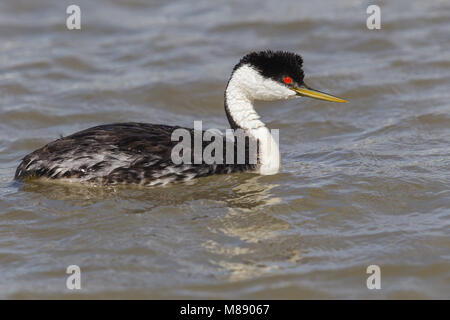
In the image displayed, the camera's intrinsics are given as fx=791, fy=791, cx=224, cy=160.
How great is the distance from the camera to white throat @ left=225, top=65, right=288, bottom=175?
28.8ft

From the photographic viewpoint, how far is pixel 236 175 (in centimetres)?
864

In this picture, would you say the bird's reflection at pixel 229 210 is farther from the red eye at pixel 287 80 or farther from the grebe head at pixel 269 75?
the red eye at pixel 287 80

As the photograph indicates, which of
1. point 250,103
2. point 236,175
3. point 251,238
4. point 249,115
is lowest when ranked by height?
point 251,238

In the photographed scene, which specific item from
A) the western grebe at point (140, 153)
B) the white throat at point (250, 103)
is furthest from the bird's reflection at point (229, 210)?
the white throat at point (250, 103)

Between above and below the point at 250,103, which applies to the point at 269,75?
above

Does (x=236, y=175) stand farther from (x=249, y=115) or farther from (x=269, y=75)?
(x=269, y=75)

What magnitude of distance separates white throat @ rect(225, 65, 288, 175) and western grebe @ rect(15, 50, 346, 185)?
11mm

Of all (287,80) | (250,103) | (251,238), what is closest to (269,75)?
(287,80)

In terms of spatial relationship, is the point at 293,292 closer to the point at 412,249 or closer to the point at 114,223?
the point at 412,249

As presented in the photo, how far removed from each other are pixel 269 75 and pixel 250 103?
1.45ft

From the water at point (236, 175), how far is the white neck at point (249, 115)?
0.67ft

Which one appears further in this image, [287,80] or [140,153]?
[287,80]

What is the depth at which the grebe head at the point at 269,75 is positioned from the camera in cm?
867

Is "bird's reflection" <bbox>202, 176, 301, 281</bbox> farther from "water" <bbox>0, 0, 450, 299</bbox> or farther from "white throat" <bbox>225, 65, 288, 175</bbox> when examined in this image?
"white throat" <bbox>225, 65, 288, 175</bbox>
